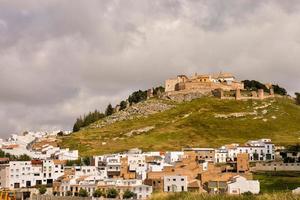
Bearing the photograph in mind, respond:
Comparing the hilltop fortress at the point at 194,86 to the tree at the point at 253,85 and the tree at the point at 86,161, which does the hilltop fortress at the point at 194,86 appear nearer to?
the tree at the point at 253,85

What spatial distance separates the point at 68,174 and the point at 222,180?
25.4 meters

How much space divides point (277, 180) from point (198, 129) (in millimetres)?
64744

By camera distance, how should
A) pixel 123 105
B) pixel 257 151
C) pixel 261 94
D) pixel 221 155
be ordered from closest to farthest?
pixel 221 155 < pixel 257 151 < pixel 261 94 < pixel 123 105

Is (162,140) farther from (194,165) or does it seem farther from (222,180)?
(222,180)

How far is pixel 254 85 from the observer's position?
18662 cm

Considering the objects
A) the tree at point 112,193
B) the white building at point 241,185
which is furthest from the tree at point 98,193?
the white building at point 241,185

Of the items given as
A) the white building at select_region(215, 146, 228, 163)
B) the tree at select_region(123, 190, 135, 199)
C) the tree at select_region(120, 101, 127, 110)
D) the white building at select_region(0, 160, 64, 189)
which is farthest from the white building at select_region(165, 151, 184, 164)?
A: the tree at select_region(120, 101, 127, 110)

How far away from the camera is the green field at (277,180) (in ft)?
249

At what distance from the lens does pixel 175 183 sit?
7894 centimetres

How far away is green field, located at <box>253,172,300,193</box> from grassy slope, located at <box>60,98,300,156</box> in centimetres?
3839

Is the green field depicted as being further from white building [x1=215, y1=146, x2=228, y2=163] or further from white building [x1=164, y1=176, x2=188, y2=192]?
white building [x1=215, y1=146, x2=228, y2=163]

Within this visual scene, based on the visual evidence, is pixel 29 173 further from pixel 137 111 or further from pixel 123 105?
pixel 123 105

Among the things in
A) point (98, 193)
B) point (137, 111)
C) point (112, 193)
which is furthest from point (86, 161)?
point (137, 111)

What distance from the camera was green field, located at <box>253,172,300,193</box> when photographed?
7589 centimetres
